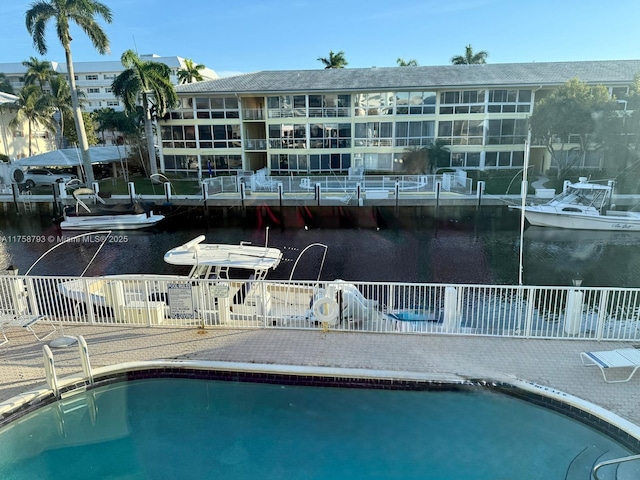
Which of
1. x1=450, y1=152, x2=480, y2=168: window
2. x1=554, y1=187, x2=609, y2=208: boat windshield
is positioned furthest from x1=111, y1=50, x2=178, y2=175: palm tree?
x1=554, y1=187, x2=609, y2=208: boat windshield

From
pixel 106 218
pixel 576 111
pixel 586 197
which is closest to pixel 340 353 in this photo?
pixel 106 218

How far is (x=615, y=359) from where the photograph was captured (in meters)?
6.95

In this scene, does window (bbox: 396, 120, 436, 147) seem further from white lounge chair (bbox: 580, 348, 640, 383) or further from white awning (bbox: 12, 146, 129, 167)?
white lounge chair (bbox: 580, 348, 640, 383)

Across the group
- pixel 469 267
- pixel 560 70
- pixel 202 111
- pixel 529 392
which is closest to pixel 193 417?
pixel 529 392

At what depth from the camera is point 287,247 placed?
20750mm

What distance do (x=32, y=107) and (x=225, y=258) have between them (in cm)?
3920

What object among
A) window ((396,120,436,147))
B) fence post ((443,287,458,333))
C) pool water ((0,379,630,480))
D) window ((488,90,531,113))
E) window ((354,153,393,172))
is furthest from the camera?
window ((354,153,393,172))

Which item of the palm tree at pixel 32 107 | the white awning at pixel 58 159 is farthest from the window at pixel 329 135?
the palm tree at pixel 32 107

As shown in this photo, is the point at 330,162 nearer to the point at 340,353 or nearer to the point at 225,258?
the point at 225,258

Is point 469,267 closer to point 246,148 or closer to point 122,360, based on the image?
point 122,360

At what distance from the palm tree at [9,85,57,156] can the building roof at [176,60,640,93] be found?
563 inches

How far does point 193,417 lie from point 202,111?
33485mm

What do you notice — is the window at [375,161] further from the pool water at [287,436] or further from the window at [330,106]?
the pool water at [287,436]

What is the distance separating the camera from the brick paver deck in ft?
23.3
